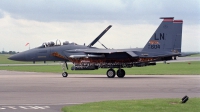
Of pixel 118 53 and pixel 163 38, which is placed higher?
pixel 163 38

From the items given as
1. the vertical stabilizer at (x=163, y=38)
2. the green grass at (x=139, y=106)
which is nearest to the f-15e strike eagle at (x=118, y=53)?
the vertical stabilizer at (x=163, y=38)

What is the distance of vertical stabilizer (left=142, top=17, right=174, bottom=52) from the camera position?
3250 cm

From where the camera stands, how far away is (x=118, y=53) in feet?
109

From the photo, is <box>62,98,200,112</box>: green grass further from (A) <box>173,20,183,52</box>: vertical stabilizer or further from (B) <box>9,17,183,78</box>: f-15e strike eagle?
(A) <box>173,20,183,52</box>: vertical stabilizer

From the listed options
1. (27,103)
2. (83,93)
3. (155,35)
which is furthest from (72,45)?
(27,103)

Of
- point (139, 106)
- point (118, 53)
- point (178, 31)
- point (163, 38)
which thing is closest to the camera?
point (139, 106)

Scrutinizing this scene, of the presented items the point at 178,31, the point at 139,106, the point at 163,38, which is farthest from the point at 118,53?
the point at 139,106

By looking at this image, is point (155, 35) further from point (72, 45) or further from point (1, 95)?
point (1, 95)

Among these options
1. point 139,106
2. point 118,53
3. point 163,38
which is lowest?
point 139,106

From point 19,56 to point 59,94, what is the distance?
17640mm

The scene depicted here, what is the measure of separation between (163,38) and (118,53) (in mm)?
3468

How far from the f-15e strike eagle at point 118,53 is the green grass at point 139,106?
1657 cm

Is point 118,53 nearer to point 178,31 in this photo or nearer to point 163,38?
point 163,38

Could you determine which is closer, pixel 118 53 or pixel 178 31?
pixel 178 31
